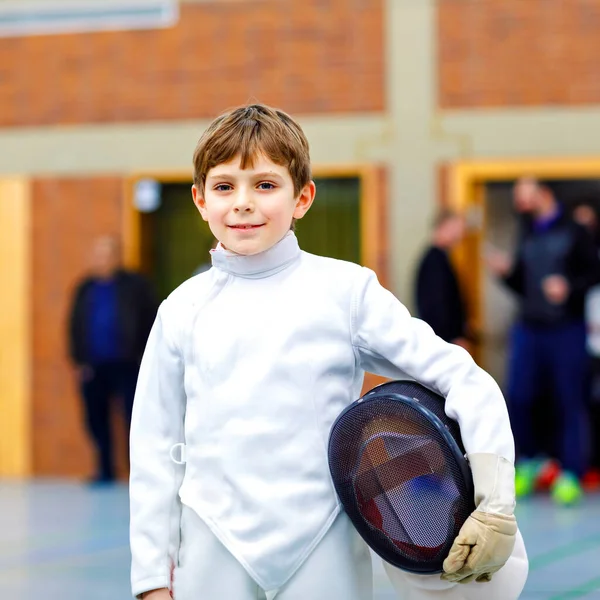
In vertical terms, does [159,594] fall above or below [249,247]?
below

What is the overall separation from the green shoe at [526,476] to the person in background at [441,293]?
97 cm

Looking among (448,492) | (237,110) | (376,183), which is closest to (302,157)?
(237,110)

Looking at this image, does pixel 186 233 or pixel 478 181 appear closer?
pixel 478 181

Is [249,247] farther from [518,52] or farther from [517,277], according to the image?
[518,52]

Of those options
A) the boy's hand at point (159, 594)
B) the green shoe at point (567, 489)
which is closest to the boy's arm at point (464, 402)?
the boy's hand at point (159, 594)

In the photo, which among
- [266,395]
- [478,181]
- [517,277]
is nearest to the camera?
[266,395]

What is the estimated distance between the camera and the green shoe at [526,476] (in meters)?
7.85

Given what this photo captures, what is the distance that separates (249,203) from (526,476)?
5.88 m

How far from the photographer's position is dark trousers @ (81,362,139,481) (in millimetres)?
9414

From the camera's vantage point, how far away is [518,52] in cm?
923

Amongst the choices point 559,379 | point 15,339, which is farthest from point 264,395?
point 15,339

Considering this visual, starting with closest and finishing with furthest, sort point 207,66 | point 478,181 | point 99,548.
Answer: point 99,548 → point 478,181 → point 207,66

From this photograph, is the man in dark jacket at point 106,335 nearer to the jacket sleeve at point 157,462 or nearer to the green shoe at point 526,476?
the green shoe at point 526,476

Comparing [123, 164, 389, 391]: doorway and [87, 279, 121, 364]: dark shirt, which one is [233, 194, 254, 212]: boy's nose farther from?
[87, 279, 121, 364]: dark shirt
